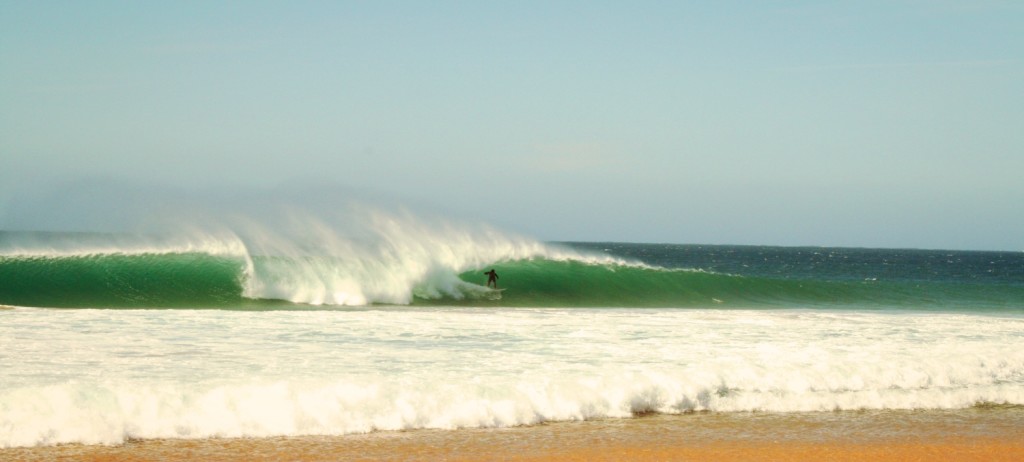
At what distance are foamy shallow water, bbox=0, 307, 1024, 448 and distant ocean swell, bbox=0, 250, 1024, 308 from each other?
17.3 ft

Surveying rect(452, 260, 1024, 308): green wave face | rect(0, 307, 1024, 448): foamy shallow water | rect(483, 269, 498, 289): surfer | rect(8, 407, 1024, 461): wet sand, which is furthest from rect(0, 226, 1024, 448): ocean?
rect(452, 260, 1024, 308): green wave face

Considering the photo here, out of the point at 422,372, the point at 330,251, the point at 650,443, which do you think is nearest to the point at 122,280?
the point at 330,251

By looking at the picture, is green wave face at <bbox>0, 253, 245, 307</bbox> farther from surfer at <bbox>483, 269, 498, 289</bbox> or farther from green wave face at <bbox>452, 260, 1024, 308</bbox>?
green wave face at <bbox>452, 260, 1024, 308</bbox>

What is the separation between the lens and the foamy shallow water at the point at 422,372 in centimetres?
573

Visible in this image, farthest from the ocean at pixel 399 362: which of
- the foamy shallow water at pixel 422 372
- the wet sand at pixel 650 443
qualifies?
the wet sand at pixel 650 443

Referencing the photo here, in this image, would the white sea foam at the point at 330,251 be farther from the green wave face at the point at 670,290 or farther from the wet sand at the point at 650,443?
the wet sand at the point at 650,443

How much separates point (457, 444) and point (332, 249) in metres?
13.3

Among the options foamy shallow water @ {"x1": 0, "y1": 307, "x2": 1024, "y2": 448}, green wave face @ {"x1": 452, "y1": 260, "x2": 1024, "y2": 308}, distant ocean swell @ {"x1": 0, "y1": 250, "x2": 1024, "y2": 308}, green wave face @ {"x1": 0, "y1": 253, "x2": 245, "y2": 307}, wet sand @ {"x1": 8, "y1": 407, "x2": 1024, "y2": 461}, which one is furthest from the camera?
green wave face @ {"x1": 452, "y1": 260, "x2": 1024, "y2": 308}

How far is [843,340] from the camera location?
1022 cm

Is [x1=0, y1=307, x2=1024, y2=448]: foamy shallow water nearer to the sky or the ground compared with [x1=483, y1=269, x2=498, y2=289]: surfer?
nearer to the ground

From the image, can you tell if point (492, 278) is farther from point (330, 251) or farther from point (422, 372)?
point (422, 372)

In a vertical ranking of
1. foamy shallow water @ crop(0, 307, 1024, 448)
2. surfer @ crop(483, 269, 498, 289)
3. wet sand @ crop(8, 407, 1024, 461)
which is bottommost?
wet sand @ crop(8, 407, 1024, 461)

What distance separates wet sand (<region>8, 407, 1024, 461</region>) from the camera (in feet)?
17.0

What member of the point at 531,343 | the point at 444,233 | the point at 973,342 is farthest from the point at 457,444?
the point at 444,233
